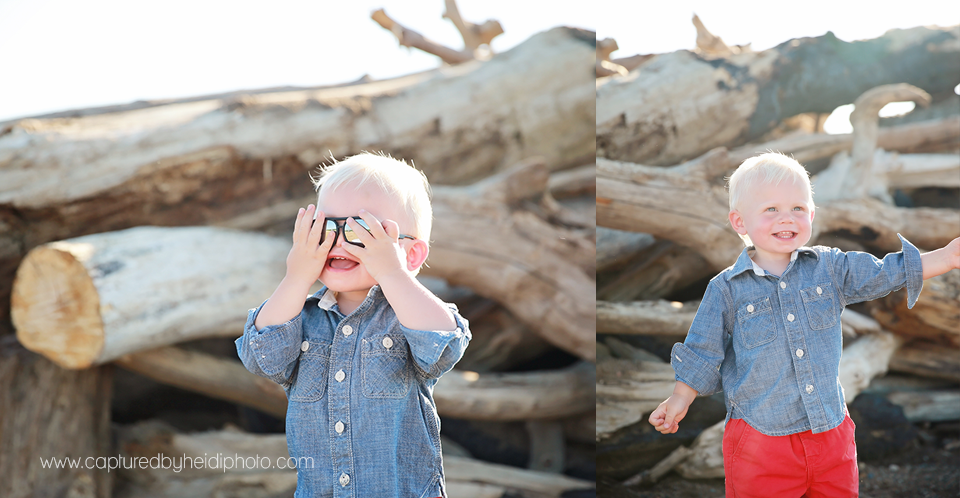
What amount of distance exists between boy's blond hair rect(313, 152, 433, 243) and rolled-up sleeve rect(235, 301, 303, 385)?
34 cm

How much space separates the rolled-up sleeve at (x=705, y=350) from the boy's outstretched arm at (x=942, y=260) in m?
0.51

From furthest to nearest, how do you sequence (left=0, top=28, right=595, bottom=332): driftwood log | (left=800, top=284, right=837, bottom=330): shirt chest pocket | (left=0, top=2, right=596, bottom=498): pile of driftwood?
(left=0, top=28, right=595, bottom=332): driftwood log → (left=0, top=2, right=596, bottom=498): pile of driftwood → (left=800, top=284, right=837, bottom=330): shirt chest pocket

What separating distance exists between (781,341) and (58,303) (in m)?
3.07

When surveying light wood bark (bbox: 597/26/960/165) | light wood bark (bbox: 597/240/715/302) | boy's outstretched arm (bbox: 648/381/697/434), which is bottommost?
boy's outstretched arm (bbox: 648/381/697/434)

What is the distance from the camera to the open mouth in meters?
1.68

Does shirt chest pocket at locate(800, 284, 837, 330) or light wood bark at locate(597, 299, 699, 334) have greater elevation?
shirt chest pocket at locate(800, 284, 837, 330)

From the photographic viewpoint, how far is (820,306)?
1914 millimetres

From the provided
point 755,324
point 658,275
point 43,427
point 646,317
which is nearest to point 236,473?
point 43,427

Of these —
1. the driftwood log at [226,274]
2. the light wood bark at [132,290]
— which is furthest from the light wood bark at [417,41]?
the light wood bark at [132,290]

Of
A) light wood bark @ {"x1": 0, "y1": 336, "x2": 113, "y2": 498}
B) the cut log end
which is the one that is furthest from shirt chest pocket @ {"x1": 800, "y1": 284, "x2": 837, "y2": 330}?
light wood bark @ {"x1": 0, "y1": 336, "x2": 113, "y2": 498}

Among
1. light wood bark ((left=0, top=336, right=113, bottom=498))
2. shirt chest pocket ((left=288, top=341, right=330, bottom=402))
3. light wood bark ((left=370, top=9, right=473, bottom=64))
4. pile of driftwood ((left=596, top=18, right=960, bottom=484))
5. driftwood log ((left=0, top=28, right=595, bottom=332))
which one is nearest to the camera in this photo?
shirt chest pocket ((left=288, top=341, right=330, bottom=402))

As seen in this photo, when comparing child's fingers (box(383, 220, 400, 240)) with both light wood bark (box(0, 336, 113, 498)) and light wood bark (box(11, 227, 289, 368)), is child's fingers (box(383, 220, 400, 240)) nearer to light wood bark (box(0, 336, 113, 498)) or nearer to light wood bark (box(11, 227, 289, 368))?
light wood bark (box(11, 227, 289, 368))

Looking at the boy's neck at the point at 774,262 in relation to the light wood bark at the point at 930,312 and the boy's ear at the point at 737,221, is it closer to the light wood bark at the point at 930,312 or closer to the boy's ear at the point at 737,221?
the boy's ear at the point at 737,221

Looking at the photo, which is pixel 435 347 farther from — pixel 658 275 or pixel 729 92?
Answer: pixel 729 92
